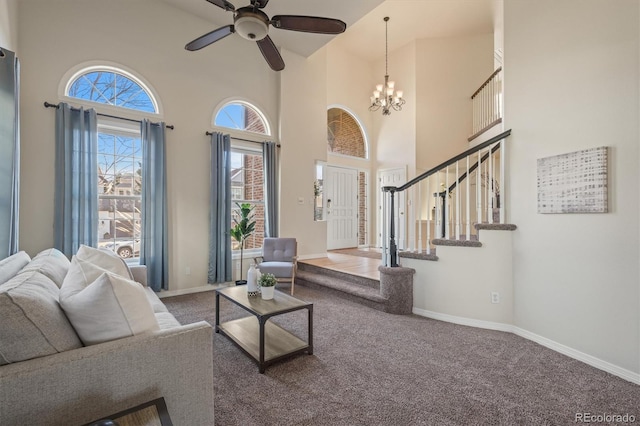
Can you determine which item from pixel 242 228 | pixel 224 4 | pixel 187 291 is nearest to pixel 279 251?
pixel 242 228

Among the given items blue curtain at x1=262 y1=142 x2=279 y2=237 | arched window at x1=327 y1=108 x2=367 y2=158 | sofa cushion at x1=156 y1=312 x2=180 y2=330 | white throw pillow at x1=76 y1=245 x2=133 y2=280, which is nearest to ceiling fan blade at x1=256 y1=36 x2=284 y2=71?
blue curtain at x1=262 y1=142 x2=279 y2=237

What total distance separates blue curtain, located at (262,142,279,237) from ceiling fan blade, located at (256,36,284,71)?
2124mm

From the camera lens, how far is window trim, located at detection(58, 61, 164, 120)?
3584 millimetres

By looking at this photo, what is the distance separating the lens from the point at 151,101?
13.8ft

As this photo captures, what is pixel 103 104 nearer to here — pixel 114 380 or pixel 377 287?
pixel 114 380

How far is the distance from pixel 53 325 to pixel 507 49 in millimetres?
4414

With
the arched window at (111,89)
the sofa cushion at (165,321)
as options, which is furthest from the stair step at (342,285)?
the arched window at (111,89)

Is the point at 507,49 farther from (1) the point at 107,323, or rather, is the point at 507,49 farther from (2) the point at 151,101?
(2) the point at 151,101

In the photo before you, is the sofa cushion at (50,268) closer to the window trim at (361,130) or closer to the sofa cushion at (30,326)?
the sofa cushion at (30,326)

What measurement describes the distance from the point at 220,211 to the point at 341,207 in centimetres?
324

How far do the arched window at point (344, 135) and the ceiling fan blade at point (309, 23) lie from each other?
4451 millimetres

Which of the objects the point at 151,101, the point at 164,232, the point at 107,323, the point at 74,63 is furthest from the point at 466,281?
the point at 74,63

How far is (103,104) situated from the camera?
3.79 metres

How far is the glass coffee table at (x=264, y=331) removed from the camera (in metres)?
2.34
